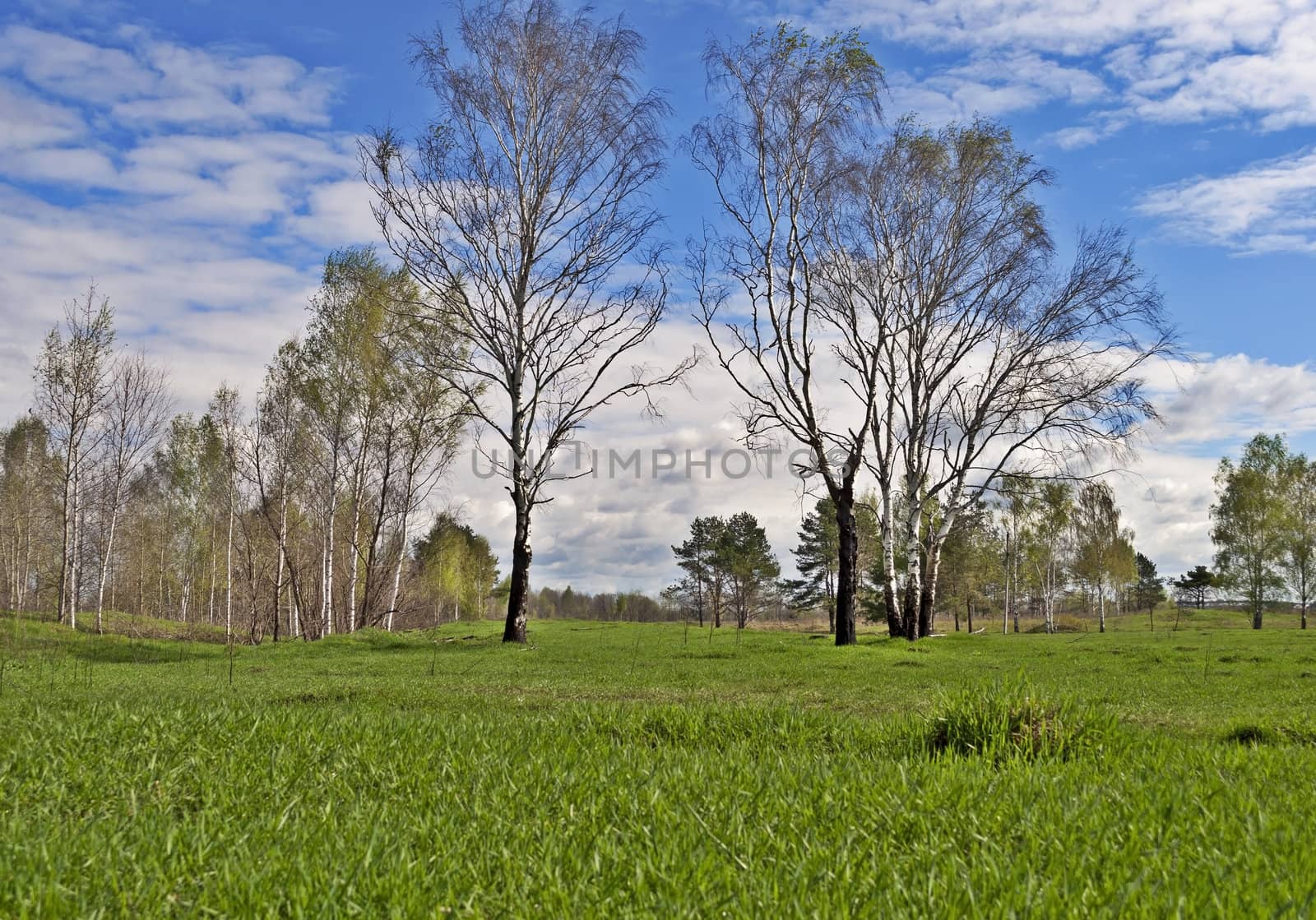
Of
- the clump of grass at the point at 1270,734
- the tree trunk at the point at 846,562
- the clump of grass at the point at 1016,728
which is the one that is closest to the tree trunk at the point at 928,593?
the tree trunk at the point at 846,562

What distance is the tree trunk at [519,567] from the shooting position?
22188 mm

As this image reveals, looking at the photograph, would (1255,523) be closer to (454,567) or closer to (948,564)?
(948,564)

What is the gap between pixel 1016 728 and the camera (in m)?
4.53

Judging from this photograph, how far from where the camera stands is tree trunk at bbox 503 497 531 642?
2219 centimetres

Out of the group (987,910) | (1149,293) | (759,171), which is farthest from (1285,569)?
(987,910)

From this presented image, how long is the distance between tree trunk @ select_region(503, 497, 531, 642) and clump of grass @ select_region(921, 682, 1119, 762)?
18.2 meters

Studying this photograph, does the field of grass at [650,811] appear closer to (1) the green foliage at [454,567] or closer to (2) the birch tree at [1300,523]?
(1) the green foliage at [454,567]

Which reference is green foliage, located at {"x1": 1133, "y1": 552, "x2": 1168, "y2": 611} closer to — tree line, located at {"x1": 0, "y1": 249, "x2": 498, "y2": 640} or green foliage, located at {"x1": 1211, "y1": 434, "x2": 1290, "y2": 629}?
green foliage, located at {"x1": 1211, "y1": 434, "x2": 1290, "y2": 629}

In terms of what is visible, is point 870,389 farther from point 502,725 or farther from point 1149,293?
point 502,725

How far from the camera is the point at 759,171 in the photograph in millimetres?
22547

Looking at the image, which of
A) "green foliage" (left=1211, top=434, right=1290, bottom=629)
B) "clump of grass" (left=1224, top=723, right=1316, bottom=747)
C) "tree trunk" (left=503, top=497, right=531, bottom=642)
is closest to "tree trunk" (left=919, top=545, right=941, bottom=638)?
"tree trunk" (left=503, top=497, right=531, bottom=642)

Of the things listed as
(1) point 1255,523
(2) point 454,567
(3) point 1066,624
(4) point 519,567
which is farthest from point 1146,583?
(4) point 519,567

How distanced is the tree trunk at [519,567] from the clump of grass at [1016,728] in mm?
18239

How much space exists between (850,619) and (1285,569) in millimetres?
47549
